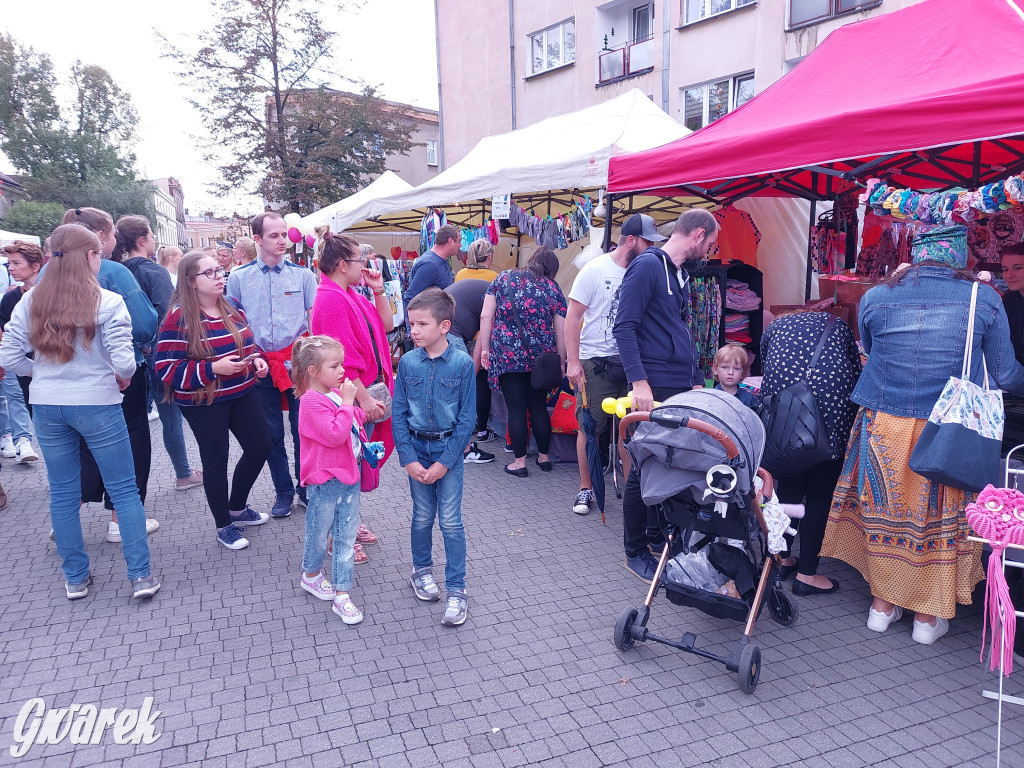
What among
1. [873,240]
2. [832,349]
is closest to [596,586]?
[832,349]

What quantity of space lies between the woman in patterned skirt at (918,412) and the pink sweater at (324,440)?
2.52 metres

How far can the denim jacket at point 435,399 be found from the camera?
10.8ft

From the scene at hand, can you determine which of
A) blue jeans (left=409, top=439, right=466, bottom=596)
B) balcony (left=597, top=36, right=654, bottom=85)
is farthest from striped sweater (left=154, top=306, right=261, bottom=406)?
balcony (left=597, top=36, right=654, bottom=85)

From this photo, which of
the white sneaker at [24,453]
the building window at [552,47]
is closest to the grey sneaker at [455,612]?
the white sneaker at [24,453]

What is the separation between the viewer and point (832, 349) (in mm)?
3459

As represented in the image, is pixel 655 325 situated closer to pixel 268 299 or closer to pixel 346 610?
pixel 346 610

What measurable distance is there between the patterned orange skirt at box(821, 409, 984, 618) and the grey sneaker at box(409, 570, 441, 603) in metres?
2.18

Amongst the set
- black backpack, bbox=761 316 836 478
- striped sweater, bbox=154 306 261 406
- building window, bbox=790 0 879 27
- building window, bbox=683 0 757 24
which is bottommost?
black backpack, bbox=761 316 836 478

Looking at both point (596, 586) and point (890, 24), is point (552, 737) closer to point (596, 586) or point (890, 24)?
point (596, 586)

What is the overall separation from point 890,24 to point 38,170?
4451 centimetres

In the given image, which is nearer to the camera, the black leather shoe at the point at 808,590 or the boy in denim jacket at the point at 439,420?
the boy in denim jacket at the point at 439,420

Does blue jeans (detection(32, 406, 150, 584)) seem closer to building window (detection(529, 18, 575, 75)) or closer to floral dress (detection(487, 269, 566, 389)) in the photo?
floral dress (detection(487, 269, 566, 389))

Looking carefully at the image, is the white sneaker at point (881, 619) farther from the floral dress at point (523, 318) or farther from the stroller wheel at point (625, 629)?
the floral dress at point (523, 318)

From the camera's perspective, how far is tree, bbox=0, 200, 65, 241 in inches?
1214
